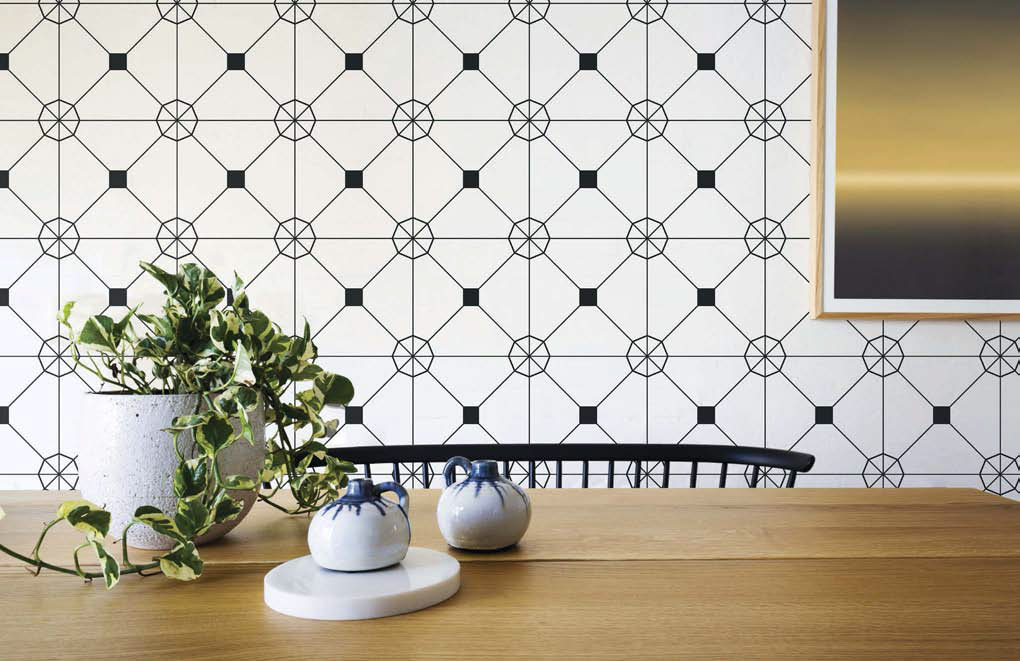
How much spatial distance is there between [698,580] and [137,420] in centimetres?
62

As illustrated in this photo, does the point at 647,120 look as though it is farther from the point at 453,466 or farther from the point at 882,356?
the point at 453,466

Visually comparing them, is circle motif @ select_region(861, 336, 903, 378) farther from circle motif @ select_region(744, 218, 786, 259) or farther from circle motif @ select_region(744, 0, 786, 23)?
circle motif @ select_region(744, 0, 786, 23)

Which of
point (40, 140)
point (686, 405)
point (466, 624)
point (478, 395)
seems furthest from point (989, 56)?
point (40, 140)

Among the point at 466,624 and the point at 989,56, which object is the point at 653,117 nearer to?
the point at 989,56

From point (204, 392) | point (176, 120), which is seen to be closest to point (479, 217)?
point (176, 120)

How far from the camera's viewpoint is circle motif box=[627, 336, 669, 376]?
6.31 feet

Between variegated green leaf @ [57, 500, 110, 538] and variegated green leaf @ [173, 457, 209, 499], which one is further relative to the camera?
variegated green leaf @ [173, 457, 209, 499]

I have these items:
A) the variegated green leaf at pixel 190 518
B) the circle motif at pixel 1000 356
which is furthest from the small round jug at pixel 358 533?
the circle motif at pixel 1000 356

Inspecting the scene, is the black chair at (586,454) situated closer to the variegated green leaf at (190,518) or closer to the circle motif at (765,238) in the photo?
the circle motif at (765,238)

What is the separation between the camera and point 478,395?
192 centimetres

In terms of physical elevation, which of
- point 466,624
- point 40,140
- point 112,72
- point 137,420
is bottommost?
point 466,624

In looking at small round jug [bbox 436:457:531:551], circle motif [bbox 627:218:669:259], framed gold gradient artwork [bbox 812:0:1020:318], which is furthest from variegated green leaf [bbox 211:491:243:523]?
framed gold gradient artwork [bbox 812:0:1020:318]

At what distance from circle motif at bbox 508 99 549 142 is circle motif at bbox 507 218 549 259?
212 mm

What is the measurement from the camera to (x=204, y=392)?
2.79 ft
